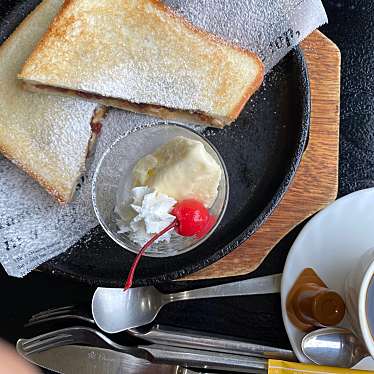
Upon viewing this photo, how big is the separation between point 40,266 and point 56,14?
0.50 m

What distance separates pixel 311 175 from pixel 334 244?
0.49ft

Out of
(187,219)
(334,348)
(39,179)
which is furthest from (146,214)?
(334,348)

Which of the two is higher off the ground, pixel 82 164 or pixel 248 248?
pixel 82 164

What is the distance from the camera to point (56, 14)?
1358 mm

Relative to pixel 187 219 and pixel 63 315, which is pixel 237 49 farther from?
pixel 63 315

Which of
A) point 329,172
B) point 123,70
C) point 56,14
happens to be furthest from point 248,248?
point 56,14

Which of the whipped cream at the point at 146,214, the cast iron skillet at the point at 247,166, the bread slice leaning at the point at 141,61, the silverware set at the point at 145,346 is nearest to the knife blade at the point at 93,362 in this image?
the silverware set at the point at 145,346

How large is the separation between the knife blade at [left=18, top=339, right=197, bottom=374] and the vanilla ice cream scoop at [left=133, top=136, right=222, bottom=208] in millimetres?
373

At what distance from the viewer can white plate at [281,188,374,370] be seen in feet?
4.59

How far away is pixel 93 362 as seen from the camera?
143 centimetres

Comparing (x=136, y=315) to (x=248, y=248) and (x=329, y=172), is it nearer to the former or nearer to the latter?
(x=248, y=248)

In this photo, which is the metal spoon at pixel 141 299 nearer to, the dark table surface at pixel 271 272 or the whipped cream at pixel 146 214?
the dark table surface at pixel 271 272

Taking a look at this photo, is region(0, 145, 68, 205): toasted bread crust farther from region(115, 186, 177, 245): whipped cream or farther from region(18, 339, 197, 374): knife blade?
region(18, 339, 197, 374): knife blade

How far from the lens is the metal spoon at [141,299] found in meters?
1.42
